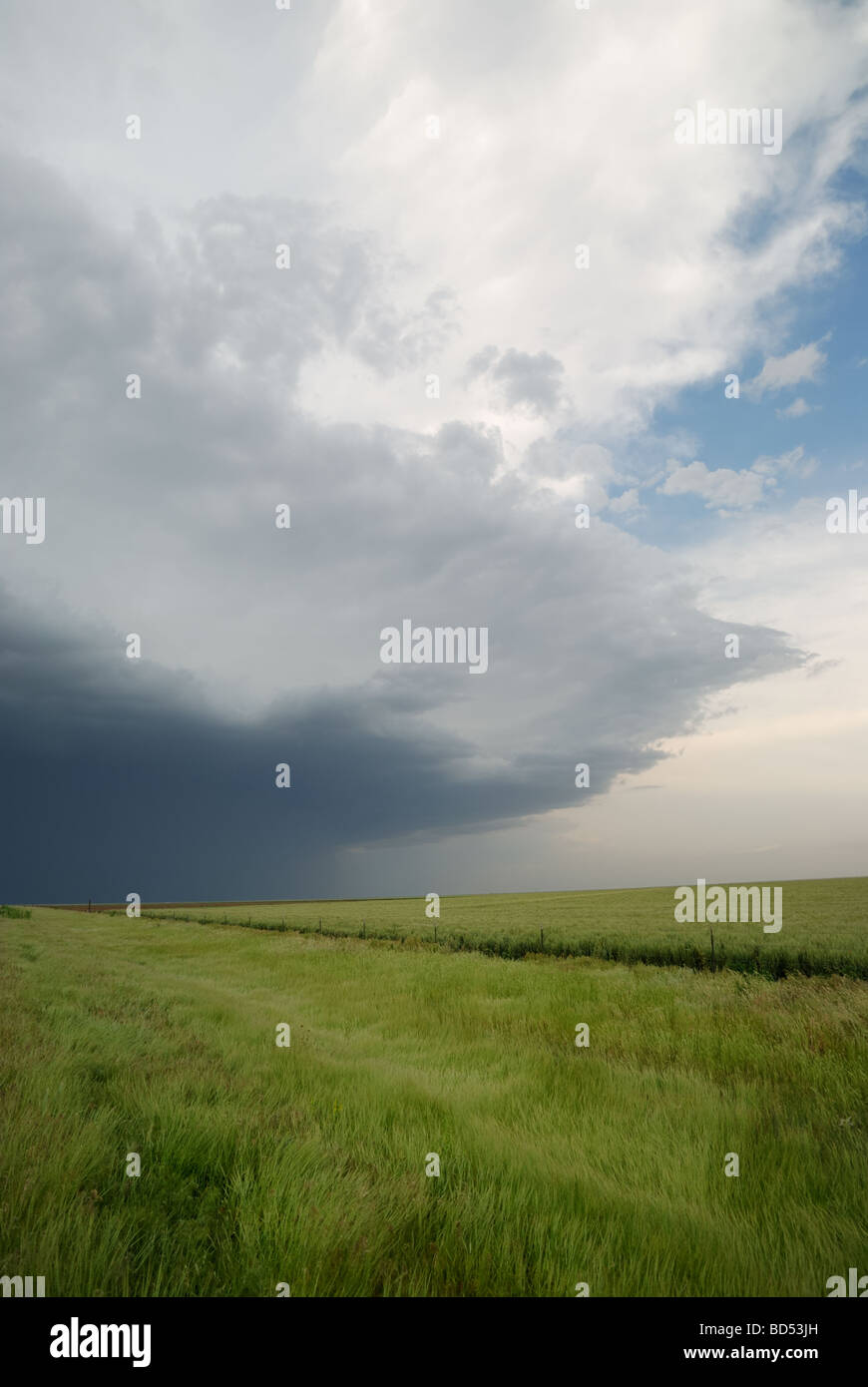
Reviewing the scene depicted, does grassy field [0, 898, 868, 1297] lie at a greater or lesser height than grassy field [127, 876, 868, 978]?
greater

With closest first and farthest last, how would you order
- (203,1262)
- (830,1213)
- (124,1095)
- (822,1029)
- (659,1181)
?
(203,1262), (830,1213), (659,1181), (124,1095), (822,1029)

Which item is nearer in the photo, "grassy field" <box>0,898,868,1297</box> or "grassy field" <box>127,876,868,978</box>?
"grassy field" <box>0,898,868,1297</box>

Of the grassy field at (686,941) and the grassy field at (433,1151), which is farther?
the grassy field at (686,941)

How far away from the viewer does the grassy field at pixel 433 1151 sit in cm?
355

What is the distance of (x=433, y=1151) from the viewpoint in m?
5.59

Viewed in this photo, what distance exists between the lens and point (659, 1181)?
17.5 ft

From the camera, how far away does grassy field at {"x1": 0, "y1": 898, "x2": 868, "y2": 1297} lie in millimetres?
3547

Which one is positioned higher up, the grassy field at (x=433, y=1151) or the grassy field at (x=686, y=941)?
the grassy field at (x=433, y=1151)

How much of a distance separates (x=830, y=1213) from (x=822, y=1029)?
5905mm

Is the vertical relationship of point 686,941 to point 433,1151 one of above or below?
below

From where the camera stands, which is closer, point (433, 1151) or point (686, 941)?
point (433, 1151)
